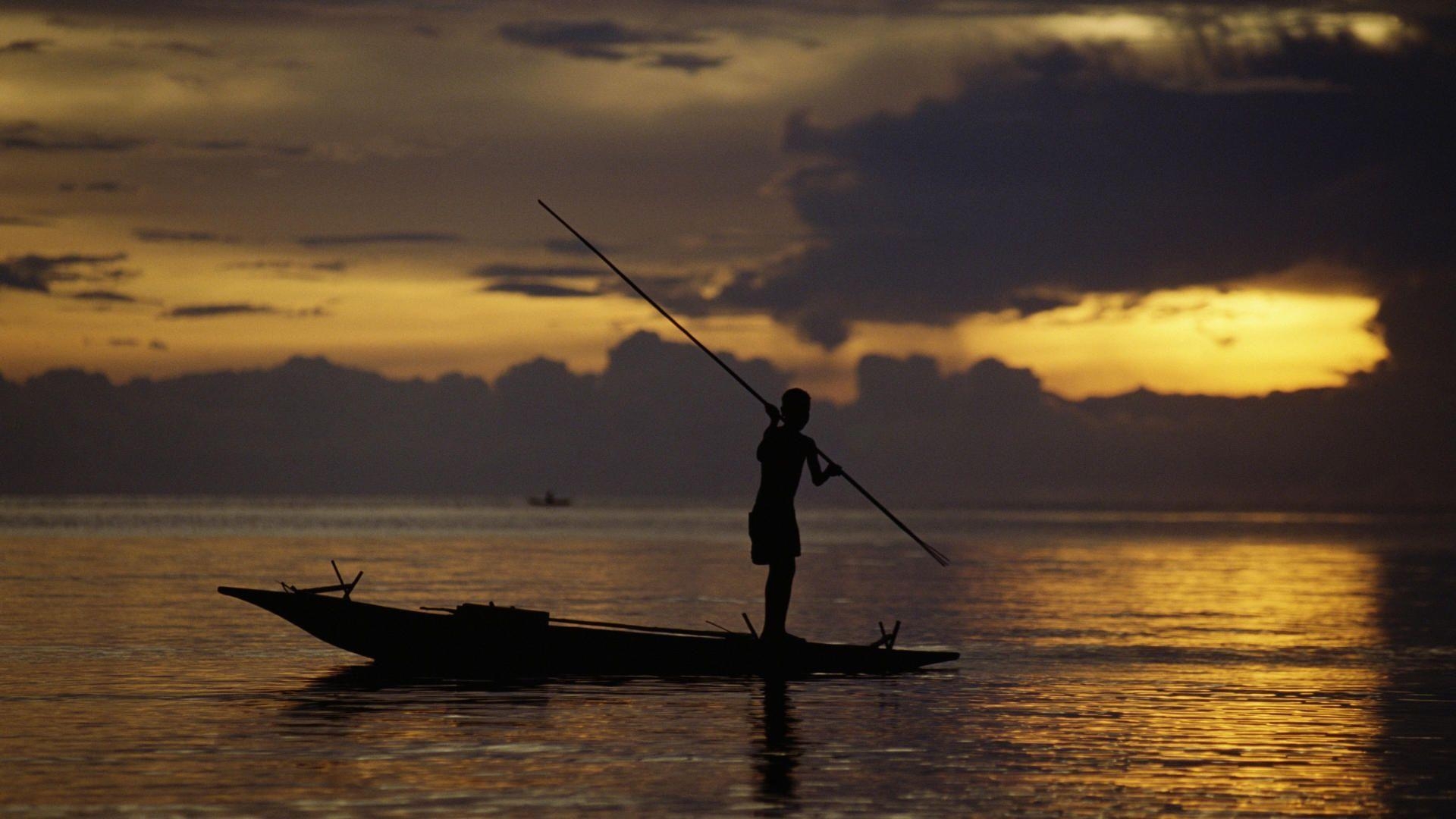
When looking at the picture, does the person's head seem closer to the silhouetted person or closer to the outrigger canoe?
the silhouetted person

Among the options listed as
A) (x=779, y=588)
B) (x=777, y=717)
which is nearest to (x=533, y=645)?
(x=779, y=588)

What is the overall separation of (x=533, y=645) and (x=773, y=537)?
3212 mm

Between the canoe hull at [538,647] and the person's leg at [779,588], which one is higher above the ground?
the person's leg at [779,588]

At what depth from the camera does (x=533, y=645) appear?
20.8 m

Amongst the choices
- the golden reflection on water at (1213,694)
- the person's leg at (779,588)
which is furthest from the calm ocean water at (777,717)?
the person's leg at (779,588)

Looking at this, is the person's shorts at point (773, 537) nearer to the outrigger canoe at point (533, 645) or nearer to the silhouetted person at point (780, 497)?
the silhouetted person at point (780, 497)

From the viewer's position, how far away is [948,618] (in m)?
33.9

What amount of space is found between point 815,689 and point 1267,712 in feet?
16.0

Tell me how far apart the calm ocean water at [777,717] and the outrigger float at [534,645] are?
35 centimetres

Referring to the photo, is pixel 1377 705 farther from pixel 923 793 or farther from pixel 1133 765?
pixel 923 793

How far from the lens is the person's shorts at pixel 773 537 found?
1997 centimetres

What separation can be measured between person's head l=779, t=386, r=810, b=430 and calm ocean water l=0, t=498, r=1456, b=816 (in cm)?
302

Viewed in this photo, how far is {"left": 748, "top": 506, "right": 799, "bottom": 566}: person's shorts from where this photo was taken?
786 inches

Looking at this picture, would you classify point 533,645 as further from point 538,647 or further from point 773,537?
point 773,537
